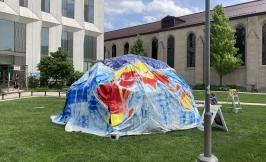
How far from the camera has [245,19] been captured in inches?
2104

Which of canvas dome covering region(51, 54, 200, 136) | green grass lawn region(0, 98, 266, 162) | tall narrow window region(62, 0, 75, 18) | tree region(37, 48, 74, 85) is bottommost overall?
green grass lawn region(0, 98, 266, 162)

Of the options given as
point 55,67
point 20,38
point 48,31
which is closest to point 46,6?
point 48,31

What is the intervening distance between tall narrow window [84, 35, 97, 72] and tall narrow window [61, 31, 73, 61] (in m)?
3.18

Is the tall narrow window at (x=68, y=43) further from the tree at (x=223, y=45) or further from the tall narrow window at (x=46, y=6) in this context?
the tree at (x=223, y=45)

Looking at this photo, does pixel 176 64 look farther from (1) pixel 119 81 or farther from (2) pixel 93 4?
(1) pixel 119 81

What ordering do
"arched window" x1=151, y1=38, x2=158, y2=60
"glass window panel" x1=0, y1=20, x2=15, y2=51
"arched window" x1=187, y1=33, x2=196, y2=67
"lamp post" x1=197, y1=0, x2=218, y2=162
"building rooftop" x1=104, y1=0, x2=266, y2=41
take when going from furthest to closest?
"arched window" x1=151, y1=38, x2=158, y2=60, "arched window" x1=187, y1=33, x2=196, y2=67, "building rooftop" x1=104, y1=0, x2=266, y2=41, "glass window panel" x1=0, y1=20, x2=15, y2=51, "lamp post" x1=197, y1=0, x2=218, y2=162

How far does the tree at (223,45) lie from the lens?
51.7 meters

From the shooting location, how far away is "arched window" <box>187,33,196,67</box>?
61.8 meters

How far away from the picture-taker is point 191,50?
6266cm

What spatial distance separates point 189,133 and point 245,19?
145 ft

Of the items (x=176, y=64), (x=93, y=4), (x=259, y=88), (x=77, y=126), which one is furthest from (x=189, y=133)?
(x=176, y=64)

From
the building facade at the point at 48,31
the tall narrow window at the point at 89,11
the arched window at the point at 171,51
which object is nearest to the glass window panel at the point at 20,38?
the building facade at the point at 48,31

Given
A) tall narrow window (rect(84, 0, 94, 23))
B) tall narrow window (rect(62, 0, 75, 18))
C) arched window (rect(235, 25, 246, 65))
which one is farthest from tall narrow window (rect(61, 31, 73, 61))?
arched window (rect(235, 25, 246, 65))

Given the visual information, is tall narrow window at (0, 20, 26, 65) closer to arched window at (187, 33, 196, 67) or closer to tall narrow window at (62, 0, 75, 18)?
tall narrow window at (62, 0, 75, 18)
